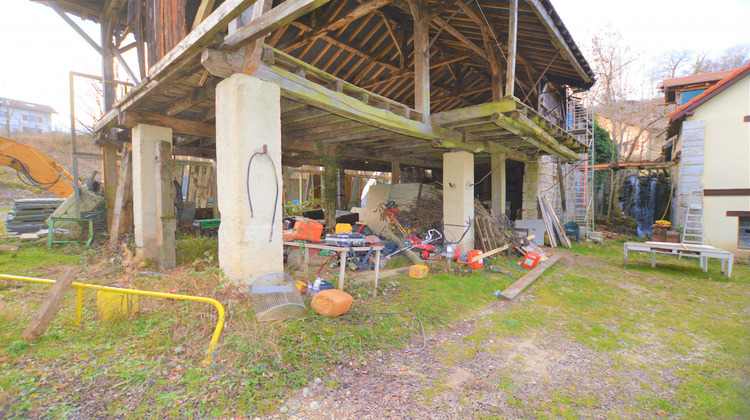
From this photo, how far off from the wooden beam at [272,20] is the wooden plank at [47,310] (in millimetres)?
2929

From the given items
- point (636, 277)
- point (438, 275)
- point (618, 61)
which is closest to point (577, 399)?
point (438, 275)

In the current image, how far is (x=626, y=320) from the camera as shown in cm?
486

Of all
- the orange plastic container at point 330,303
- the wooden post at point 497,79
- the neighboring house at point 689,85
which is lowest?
the orange plastic container at point 330,303

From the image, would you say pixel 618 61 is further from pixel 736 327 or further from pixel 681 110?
pixel 736 327

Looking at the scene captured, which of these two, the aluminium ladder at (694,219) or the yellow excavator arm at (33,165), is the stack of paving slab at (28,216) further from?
the aluminium ladder at (694,219)

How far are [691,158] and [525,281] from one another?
8895 millimetres

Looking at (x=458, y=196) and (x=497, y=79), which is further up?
(x=497, y=79)

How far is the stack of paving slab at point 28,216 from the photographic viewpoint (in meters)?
8.89

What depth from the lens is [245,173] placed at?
12.3 feet

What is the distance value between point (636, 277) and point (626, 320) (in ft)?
11.7

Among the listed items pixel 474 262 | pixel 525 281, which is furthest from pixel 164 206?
pixel 525 281

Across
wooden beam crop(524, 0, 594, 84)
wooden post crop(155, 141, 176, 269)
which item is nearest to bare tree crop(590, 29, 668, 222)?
wooden beam crop(524, 0, 594, 84)

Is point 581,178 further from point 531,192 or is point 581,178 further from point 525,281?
point 525,281

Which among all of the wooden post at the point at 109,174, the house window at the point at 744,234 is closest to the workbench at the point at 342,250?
the wooden post at the point at 109,174
